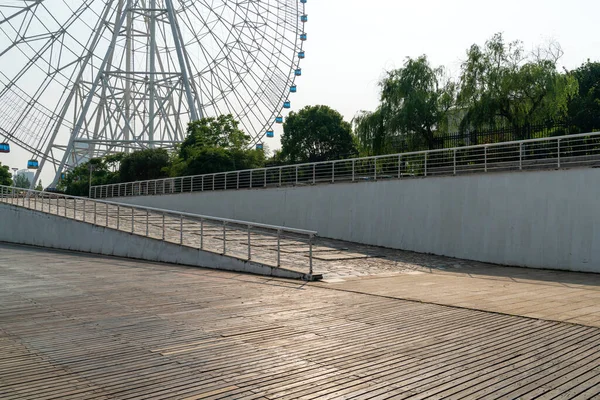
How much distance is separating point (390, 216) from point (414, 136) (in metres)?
9.98

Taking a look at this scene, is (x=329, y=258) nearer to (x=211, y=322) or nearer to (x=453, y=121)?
(x=211, y=322)

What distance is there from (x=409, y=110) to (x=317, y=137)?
22.1 metres

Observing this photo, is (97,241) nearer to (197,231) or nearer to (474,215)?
(197,231)

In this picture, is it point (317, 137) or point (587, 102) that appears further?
point (317, 137)

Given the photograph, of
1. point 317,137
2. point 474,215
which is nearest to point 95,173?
point 317,137

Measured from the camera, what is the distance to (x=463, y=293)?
8641 millimetres

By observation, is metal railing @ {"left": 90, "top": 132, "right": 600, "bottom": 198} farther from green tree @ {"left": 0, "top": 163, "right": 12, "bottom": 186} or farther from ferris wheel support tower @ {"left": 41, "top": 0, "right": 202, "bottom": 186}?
green tree @ {"left": 0, "top": 163, "right": 12, "bottom": 186}

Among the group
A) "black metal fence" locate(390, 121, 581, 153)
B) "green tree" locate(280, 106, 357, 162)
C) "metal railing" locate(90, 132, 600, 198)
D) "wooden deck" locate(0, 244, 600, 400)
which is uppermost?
"green tree" locate(280, 106, 357, 162)

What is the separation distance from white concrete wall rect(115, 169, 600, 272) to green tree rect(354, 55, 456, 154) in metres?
7.91

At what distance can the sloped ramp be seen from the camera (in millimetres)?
12283

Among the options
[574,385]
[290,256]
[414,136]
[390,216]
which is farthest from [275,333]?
[414,136]

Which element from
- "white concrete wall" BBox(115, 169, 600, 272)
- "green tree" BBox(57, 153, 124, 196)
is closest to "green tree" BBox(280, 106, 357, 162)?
"green tree" BBox(57, 153, 124, 196)

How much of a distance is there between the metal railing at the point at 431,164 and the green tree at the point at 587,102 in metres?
9.23

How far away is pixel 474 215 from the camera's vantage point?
15.2 m
